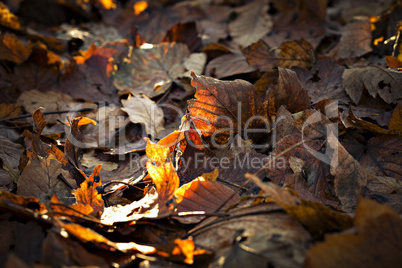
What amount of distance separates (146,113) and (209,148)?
1.83 feet

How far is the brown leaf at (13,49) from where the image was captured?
81.1 inches

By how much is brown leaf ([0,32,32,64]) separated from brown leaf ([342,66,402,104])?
1.92 m

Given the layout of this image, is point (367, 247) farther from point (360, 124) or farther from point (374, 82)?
point (374, 82)

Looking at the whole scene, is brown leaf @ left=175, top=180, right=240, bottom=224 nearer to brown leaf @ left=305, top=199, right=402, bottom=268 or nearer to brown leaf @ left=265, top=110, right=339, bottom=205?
brown leaf @ left=265, top=110, right=339, bottom=205

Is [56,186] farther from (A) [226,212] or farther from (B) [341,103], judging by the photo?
(B) [341,103]

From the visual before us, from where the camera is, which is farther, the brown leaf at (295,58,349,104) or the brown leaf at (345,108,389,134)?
the brown leaf at (295,58,349,104)

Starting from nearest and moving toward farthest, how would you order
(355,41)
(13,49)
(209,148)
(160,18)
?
(209,148) → (355,41) → (13,49) → (160,18)

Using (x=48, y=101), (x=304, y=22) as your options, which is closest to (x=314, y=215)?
(x=48, y=101)

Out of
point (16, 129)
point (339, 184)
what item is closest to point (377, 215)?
point (339, 184)

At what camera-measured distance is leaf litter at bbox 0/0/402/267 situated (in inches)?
36.1

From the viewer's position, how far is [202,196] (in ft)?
3.68

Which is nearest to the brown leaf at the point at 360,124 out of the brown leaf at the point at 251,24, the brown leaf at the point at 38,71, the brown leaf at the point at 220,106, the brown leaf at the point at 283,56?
the brown leaf at the point at 220,106

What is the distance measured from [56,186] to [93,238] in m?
0.42

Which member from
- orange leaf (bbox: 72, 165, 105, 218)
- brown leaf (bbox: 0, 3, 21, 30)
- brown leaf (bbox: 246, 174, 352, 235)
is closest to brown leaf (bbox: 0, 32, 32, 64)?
brown leaf (bbox: 0, 3, 21, 30)
